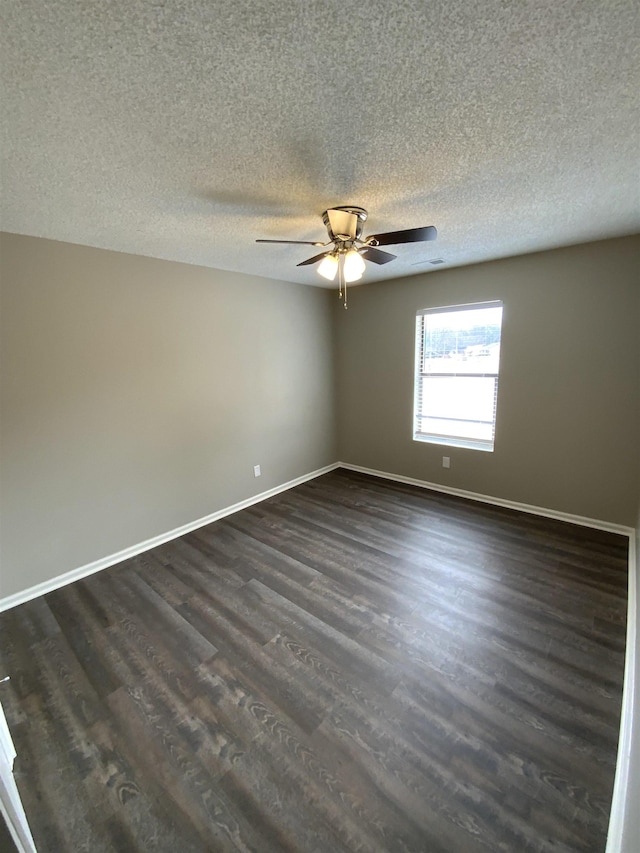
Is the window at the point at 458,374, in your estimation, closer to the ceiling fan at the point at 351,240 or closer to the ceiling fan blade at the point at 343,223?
the ceiling fan at the point at 351,240

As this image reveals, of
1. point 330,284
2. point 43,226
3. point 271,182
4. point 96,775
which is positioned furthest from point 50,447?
point 330,284

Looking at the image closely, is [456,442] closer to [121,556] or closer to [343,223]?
[343,223]

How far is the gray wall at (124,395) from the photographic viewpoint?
7.60 feet

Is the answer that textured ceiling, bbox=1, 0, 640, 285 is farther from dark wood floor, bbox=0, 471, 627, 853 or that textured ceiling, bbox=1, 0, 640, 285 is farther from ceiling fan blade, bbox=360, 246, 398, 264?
dark wood floor, bbox=0, 471, 627, 853

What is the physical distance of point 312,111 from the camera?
1187 mm

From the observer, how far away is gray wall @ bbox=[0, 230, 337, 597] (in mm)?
2316

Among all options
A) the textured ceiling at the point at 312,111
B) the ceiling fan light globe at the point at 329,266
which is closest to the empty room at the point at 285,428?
the textured ceiling at the point at 312,111

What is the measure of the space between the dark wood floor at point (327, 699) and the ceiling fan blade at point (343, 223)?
7.67 ft

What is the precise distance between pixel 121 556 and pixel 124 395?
136 cm

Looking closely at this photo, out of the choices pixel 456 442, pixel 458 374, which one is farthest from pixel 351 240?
pixel 456 442

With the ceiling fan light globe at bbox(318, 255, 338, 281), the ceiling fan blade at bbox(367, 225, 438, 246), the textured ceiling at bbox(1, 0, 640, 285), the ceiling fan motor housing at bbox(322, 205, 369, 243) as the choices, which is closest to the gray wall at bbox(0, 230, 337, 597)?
the textured ceiling at bbox(1, 0, 640, 285)

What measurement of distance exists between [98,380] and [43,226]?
1032mm

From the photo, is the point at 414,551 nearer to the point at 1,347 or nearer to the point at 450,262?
the point at 450,262

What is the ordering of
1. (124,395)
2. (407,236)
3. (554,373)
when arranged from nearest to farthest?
(407,236) < (124,395) < (554,373)
